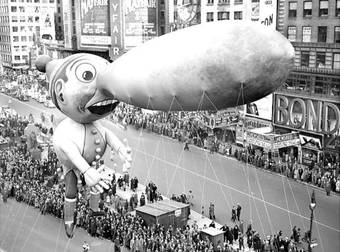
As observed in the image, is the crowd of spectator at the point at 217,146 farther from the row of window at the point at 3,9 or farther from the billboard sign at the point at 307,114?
the row of window at the point at 3,9

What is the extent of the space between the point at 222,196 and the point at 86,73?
16042mm

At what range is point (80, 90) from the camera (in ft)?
38.6

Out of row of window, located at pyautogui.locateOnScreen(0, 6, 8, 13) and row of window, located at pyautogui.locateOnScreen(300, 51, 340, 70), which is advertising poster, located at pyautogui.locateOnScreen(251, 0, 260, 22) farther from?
row of window, located at pyautogui.locateOnScreen(0, 6, 8, 13)

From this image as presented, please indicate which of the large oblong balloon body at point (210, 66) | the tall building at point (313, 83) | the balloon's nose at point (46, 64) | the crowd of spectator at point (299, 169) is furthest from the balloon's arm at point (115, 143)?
the tall building at point (313, 83)

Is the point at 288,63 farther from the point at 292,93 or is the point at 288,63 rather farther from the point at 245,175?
the point at 292,93

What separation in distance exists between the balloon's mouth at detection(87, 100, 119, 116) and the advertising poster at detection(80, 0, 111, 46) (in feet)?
183

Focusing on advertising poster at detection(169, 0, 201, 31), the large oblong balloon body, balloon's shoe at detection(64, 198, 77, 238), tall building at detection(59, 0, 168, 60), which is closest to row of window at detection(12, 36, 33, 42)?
tall building at detection(59, 0, 168, 60)

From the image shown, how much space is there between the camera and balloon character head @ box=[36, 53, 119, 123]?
38.6 feet

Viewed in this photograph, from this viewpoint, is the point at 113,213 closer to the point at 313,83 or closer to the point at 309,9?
the point at 313,83

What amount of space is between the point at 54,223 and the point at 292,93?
18180mm

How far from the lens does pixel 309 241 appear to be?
1933 cm

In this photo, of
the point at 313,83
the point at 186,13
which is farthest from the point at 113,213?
the point at 186,13

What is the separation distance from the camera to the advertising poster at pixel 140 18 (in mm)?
61844

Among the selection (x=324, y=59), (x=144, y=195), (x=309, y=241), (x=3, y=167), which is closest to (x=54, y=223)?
(x=144, y=195)
